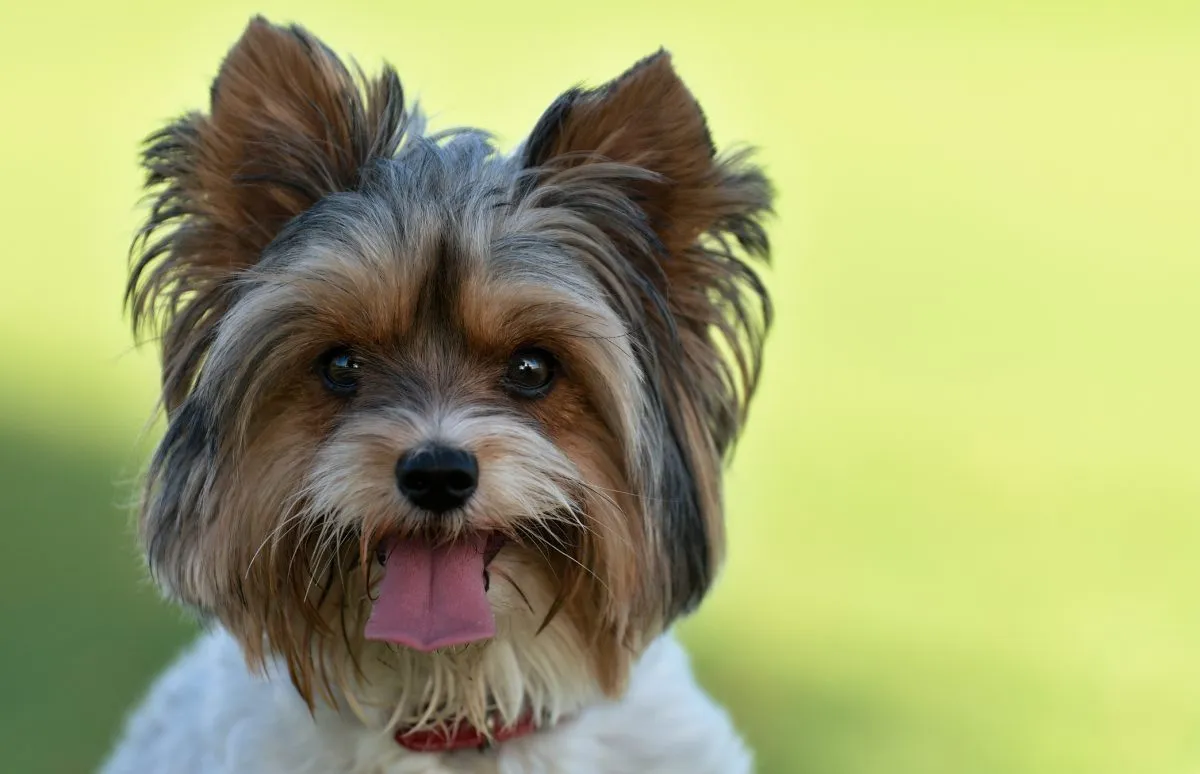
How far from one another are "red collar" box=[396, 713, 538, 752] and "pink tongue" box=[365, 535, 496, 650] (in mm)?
355

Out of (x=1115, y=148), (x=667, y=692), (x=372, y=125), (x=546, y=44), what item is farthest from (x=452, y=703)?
(x=1115, y=148)

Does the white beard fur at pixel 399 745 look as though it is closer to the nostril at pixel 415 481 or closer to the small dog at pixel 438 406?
the small dog at pixel 438 406

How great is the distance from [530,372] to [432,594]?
18.4 inches

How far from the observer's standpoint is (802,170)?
9578 mm

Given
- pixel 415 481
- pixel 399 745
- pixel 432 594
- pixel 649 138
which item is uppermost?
pixel 649 138

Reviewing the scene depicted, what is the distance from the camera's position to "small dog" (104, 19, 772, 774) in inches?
113

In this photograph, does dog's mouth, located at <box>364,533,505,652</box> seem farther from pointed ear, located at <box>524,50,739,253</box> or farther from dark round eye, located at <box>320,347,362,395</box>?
pointed ear, located at <box>524,50,739,253</box>

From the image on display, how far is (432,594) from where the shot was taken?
2.95 metres

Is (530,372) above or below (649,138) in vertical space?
below

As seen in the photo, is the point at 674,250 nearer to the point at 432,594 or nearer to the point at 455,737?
the point at 432,594

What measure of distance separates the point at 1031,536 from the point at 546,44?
16.9 ft

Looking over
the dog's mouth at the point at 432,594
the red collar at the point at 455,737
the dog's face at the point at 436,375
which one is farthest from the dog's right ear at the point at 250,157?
the red collar at the point at 455,737

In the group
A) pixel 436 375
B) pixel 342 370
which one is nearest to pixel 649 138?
pixel 436 375

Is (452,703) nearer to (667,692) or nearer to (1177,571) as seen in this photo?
(667,692)
